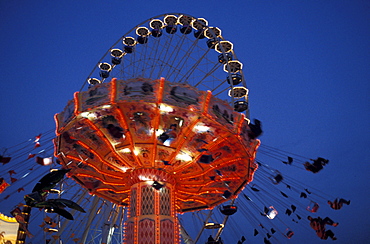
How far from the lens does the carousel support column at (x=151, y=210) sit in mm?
12116

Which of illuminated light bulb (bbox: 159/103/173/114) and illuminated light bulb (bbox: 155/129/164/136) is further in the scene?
illuminated light bulb (bbox: 155/129/164/136)

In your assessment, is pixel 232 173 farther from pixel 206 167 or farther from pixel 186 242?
pixel 186 242

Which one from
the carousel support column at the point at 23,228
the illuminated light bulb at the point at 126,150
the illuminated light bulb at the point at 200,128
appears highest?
the illuminated light bulb at the point at 200,128

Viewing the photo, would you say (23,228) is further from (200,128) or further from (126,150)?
(200,128)

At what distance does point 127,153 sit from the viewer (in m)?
13.6

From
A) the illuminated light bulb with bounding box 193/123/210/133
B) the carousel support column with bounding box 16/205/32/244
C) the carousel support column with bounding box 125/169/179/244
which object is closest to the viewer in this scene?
the carousel support column with bounding box 16/205/32/244

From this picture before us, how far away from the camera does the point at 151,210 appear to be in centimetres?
1246

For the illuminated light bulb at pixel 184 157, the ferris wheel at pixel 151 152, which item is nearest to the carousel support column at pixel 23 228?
the ferris wheel at pixel 151 152

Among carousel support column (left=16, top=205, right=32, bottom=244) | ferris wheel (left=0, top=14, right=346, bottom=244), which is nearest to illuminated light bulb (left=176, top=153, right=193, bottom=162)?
ferris wheel (left=0, top=14, right=346, bottom=244)

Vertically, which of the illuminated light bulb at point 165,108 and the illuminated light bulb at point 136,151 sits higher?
the illuminated light bulb at point 165,108

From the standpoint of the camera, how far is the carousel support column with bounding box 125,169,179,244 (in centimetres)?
1212

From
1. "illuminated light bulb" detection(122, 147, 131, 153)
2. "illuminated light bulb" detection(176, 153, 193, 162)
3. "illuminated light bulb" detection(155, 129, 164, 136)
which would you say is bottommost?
"illuminated light bulb" detection(176, 153, 193, 162)

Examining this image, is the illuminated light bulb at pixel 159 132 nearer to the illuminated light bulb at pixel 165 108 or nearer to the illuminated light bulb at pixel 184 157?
the illuminated light bulb at pixel 165 108

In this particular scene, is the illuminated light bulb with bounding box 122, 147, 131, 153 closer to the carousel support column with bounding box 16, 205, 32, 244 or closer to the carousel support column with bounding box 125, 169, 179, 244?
the carousel support column with bounding box 125, 169, 179, 244
